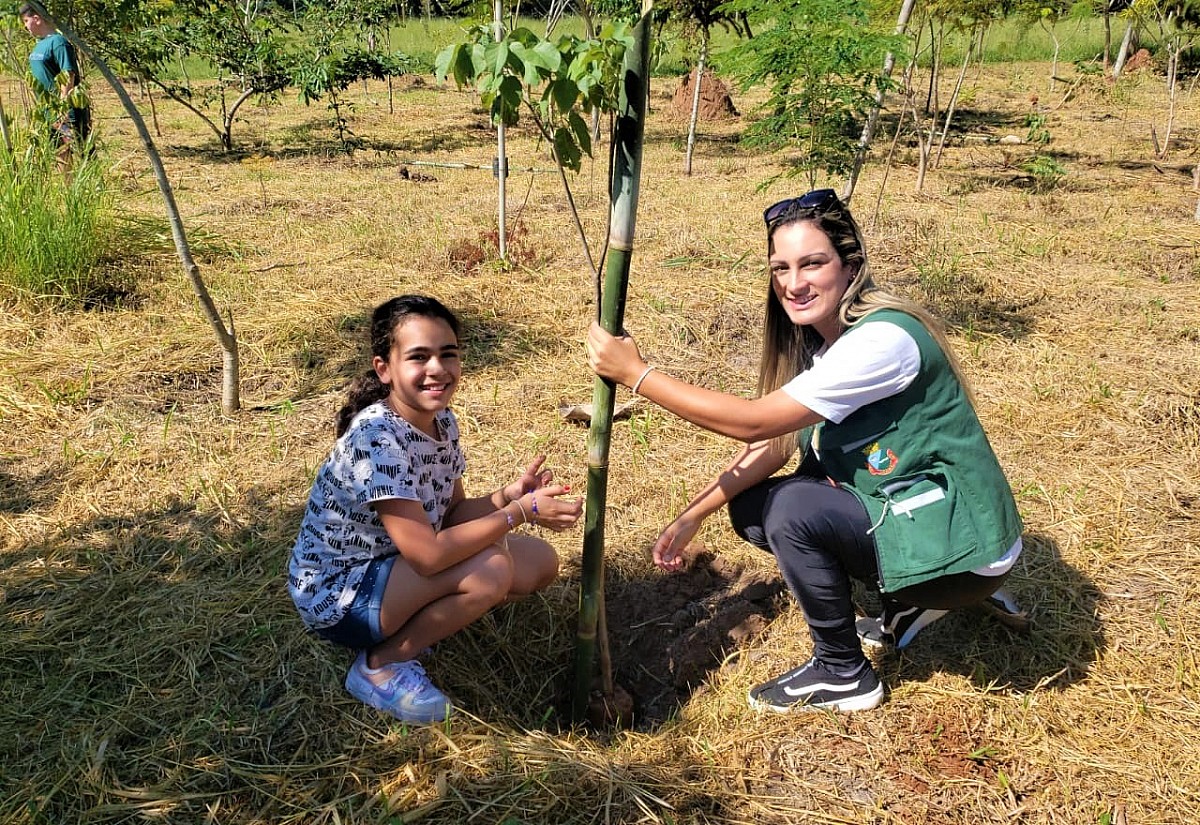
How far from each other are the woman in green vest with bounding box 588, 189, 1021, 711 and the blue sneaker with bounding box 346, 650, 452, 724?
817 millimetres

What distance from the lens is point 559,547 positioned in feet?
9.07

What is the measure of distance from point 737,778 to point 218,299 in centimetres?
388

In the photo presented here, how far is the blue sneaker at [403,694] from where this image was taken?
1.92 meters

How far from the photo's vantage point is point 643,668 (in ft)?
8.04

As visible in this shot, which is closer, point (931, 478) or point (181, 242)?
point (931, 478)

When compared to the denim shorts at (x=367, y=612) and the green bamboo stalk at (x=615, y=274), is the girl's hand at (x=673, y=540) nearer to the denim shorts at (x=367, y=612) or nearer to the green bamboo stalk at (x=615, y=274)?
the green bamboo stalk at (x=615, y=274)

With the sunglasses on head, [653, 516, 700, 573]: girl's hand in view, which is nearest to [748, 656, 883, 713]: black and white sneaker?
[653, 516, 700, 573]: girl's hand

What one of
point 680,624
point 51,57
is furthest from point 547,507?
point 51,57

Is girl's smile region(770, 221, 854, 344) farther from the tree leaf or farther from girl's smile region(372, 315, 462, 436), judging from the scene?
girl's smile region(372, 315, 462, 436)

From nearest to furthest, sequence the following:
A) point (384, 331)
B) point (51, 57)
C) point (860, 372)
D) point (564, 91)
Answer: point (564, 91) < point (860, 372) < point (384, 331) < point (51, 57)

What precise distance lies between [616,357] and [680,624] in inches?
45.4

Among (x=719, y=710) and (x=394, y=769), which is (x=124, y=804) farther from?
(x=719, y=710)

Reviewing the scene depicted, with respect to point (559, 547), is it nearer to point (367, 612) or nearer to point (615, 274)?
point (367, 612)

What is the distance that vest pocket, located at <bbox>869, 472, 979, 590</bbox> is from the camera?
72.6 inches
